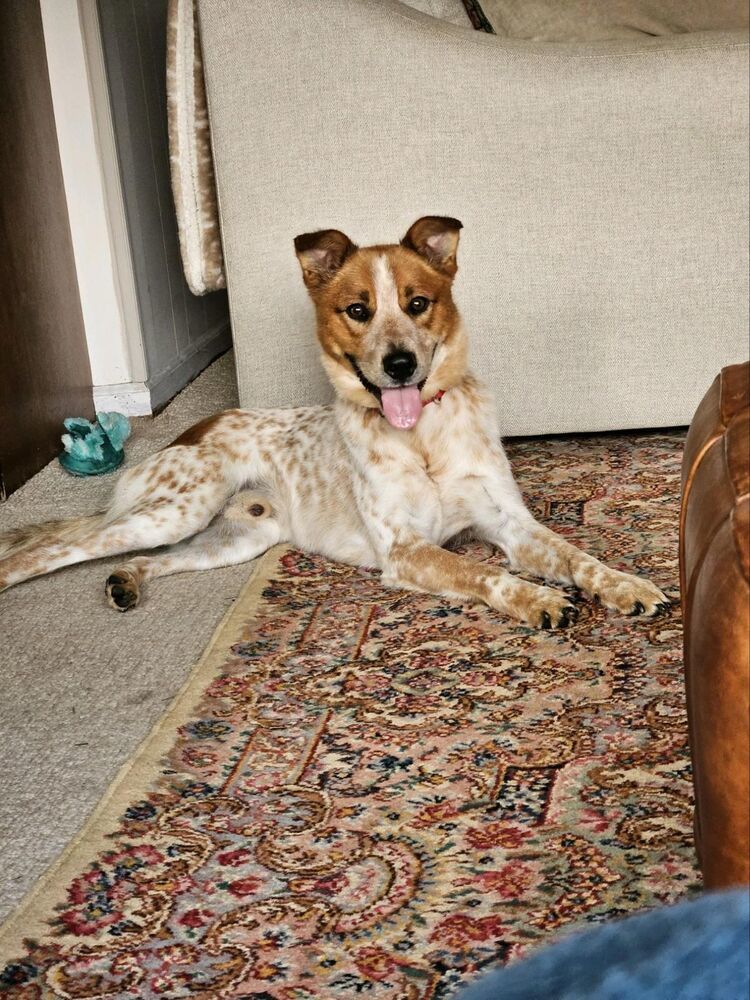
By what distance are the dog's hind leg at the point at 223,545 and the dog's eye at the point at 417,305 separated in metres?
0.66

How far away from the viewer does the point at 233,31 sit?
11.3 feet

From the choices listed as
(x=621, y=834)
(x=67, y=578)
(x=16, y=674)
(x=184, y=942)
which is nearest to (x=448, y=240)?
(x=67, y=578)

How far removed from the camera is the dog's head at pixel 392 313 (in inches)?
115

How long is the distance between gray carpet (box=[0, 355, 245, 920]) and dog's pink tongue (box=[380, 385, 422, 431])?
0.53 metres

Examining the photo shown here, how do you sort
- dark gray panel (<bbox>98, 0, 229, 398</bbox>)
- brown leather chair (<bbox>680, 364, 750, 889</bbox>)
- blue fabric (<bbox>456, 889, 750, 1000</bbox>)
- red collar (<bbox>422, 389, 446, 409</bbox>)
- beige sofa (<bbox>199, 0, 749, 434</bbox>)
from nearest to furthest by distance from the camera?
blue fabric (<bbox>456, 889, 750, 1000</bbox>), brown leather chair (<bbox>680, 364, 750, 889</bbox>), red collar (<bbox>422, 389, 446, 409</bbox>), beige sofa (<bbox>199, 0, 749, 434</bbox>), dark gray panel (<bbox>98, 0, 229, 398</bbox>)

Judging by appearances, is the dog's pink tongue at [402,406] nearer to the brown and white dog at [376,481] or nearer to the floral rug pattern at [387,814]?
the brown and white dog at [376,481]

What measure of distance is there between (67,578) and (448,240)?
1.25m

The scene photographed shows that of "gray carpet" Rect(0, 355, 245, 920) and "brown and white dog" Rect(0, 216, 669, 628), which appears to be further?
"brown and white dog" Rect(0, 216, 669, 628)

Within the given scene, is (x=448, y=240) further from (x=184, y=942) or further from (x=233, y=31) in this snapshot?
(x=184, y=942)

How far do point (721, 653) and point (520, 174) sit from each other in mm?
2640

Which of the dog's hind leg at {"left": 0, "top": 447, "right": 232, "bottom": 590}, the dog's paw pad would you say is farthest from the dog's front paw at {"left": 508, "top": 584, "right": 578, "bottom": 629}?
the dog's hind leg at {"left": 0, "top": 447, "right": 232, "bottom": 590}

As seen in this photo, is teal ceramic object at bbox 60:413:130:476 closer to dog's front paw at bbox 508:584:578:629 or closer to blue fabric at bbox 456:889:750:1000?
dog's front paw at bbox 508:584:578:629

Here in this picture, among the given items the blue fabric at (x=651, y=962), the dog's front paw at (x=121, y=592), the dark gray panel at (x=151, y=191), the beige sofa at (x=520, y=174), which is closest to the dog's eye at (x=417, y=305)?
the beige sofa at (x=520, y=174)

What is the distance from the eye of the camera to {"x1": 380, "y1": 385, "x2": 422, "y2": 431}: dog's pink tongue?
296cm
